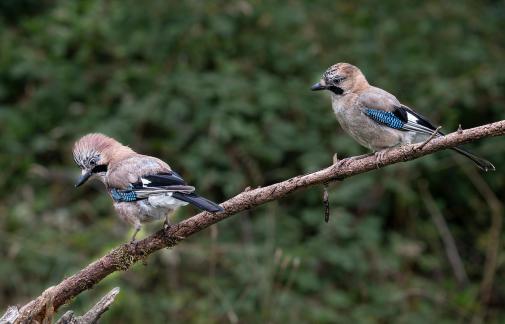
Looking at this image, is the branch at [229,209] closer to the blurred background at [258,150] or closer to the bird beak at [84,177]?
the bird beak at [84,177]

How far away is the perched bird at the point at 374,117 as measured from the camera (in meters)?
5.89

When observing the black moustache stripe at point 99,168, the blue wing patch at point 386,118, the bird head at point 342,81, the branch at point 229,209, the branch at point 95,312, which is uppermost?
the bird head at point 342,81

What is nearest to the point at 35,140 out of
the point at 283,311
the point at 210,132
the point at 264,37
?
the point at 210,132

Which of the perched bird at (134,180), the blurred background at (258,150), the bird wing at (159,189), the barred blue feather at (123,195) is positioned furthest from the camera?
the blurred background at (258,150)

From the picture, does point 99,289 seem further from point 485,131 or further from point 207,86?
point 485,131

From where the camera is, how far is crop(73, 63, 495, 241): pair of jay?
5.55 meters

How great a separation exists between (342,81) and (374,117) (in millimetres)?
538

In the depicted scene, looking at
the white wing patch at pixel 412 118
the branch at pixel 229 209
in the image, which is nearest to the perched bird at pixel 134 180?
the branch at pixel 229 209

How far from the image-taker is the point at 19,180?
9.09 metres

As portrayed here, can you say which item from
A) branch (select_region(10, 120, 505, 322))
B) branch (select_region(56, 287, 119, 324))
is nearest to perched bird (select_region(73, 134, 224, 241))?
branch (select_region(10, 120, 505, 322))

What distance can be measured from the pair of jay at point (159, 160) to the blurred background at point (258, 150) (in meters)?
1.78

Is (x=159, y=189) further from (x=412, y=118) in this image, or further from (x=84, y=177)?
(x=412, y=118)

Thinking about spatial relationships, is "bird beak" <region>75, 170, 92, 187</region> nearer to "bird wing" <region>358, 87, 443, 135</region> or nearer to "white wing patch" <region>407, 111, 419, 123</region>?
"bird wing" <region>358, 87, 443, 135</region>

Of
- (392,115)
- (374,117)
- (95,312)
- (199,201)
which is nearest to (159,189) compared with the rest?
(199,201)
